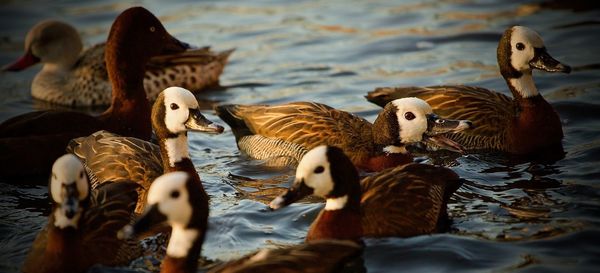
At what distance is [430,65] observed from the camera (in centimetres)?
1400

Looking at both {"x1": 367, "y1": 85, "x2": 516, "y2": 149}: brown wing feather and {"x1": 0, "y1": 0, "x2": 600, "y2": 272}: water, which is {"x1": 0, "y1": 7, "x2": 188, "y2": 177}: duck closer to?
{"x1": 0, "y1": 0, "x2": 600, "y2": 272}: water

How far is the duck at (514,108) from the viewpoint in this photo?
10.2 meters

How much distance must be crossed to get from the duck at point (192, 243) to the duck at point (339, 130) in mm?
2617

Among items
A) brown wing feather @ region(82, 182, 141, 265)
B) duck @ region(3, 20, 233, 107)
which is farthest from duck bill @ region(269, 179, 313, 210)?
duck @ region(3, 20, 233, 107)

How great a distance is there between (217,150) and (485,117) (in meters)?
3.08

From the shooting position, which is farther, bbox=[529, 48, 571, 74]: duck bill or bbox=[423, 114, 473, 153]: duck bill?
bbox=[529, 48, 571, 74]: duck bill

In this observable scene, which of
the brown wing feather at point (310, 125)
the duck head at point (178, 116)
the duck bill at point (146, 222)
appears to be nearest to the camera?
the duck bill at point (146, 222)

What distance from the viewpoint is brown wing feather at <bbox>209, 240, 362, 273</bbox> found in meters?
6.39

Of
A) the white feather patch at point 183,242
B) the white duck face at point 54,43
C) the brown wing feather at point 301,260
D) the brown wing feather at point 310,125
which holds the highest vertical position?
the white duck face at point 54,43

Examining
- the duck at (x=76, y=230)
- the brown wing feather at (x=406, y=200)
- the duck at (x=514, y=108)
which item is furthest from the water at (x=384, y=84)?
the duck at (x=76, y=230)

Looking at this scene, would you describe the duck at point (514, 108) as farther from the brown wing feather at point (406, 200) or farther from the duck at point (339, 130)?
the brown wing feather at point (406, 200)

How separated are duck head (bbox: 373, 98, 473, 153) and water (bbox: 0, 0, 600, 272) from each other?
586mm

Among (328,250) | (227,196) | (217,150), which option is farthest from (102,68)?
(328,250)

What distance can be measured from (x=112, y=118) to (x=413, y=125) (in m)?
3.46
